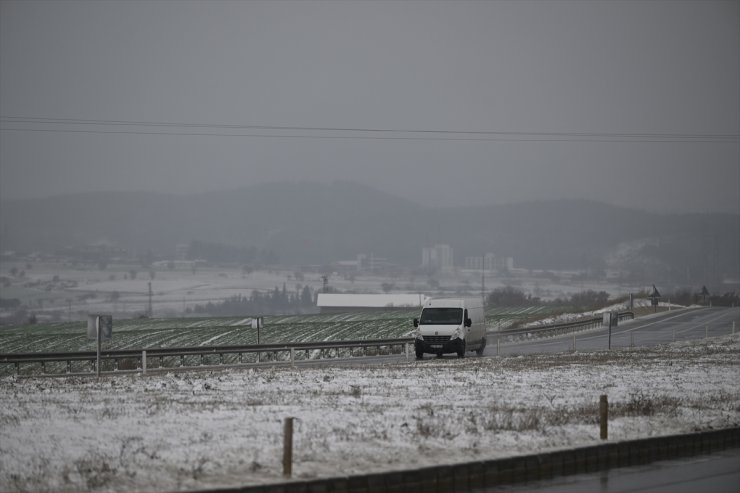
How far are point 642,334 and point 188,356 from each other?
34.4m

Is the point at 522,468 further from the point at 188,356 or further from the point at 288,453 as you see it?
the point at 188,356

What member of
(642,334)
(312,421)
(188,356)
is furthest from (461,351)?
(642,334)

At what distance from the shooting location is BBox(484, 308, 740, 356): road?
6394 centimetres

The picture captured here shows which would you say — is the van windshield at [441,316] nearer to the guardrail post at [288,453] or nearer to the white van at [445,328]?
the white van at [445,328]

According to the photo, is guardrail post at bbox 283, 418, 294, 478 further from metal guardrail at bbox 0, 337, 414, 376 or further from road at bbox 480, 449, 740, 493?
metal guardrail at bbox 0, 337, 414, 376

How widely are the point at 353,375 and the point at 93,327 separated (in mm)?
12295

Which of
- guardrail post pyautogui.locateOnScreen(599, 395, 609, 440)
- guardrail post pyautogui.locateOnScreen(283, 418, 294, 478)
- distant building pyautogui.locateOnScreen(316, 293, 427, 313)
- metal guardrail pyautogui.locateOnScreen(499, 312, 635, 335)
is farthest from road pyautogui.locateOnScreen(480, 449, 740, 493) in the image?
distant building pyautogui.locateOnScreen(316, 293, 427, 313)

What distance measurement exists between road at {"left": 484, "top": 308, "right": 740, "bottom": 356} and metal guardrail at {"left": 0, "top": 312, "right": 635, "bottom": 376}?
3.39 m

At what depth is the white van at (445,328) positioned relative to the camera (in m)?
47.6

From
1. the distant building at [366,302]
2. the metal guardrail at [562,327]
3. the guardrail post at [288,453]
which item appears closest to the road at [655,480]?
the guardrail post at [288,453]

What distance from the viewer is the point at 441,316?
160ft

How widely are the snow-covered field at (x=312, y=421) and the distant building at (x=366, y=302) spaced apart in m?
152

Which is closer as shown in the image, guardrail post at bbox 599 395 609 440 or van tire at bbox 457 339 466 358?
guardrail post at bbox 599 395 609 440

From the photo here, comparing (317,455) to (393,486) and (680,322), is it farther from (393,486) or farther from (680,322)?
(680,322)
